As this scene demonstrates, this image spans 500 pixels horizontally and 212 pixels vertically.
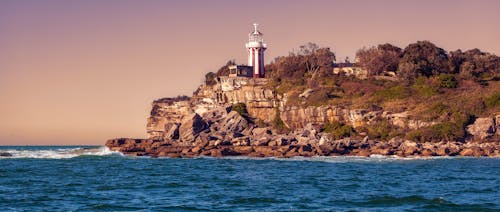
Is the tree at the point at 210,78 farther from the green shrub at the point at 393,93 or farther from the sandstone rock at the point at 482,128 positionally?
the sandstone rock at the point at 482,128

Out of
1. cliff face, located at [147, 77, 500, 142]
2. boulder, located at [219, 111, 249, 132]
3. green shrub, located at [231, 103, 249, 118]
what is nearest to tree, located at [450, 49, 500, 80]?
cliff face, located at [147, 77, 500, 142]

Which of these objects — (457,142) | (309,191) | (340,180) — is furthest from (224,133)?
(309,191)

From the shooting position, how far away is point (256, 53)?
115 m

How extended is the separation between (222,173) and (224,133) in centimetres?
4036

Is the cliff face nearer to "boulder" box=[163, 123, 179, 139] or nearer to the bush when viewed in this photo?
"boulder" box=[163, 123, 179, 139]

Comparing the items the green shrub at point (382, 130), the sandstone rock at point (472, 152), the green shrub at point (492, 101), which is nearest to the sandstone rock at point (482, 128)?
the green shrub at point (492, 101)

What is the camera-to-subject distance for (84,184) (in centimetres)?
4728

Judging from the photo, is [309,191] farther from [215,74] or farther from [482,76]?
[215,74]

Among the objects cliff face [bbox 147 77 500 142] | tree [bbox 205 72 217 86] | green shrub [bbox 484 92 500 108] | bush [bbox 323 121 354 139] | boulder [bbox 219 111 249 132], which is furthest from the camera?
tree [bbox 205 72 217 86]

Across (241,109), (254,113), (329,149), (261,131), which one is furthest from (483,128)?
(241,109)

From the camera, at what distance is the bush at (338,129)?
293ft

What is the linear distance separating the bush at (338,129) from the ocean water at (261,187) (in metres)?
23.5

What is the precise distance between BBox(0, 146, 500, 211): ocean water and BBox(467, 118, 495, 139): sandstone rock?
1807cm

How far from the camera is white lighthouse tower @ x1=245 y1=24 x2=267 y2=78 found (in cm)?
11275
